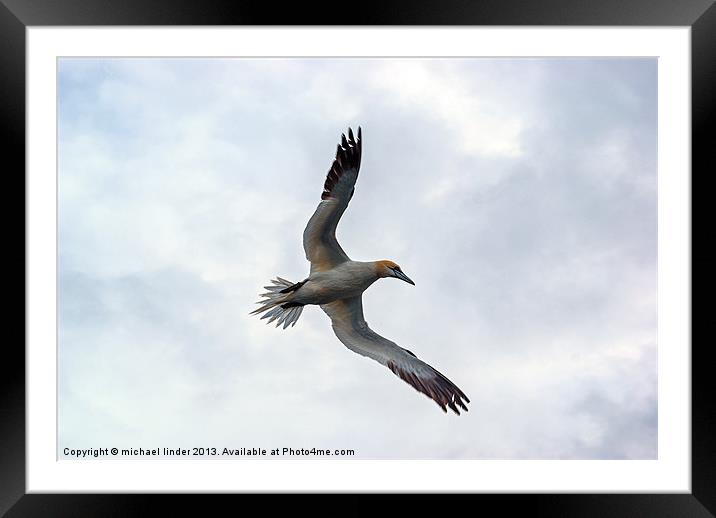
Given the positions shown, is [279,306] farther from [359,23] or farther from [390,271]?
[359,23]

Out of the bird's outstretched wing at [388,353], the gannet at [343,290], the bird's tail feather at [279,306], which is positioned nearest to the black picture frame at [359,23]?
the bird's outstretched wing at [388,353]

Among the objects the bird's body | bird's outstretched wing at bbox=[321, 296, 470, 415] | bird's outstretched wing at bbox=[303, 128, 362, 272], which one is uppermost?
bird's outstretched wing at bbox=[303, 128, 362, 272]

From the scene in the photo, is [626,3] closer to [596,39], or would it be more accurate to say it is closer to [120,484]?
[596,39]

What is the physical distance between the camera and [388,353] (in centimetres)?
612

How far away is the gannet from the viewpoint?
5.83m

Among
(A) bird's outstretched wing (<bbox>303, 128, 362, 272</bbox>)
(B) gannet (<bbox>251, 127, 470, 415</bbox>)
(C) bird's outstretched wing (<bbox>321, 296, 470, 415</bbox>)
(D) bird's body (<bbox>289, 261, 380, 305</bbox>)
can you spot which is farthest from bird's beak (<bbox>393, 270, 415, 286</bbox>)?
(A) bird's outstretched wing (<bbox>303, 128, 362, 272</bbox>)

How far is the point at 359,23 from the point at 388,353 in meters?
2.77

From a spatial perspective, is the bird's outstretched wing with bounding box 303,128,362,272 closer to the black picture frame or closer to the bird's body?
the bird's body

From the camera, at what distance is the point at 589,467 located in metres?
5.09

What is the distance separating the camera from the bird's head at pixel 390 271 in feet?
20.0

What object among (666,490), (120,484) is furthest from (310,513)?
(666,490)

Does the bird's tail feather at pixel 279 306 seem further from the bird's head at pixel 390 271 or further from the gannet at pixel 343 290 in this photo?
the bird's head at pixel 390 271

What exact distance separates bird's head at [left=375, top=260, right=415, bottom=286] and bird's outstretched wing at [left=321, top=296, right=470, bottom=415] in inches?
13.8

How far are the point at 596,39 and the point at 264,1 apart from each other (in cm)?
254
